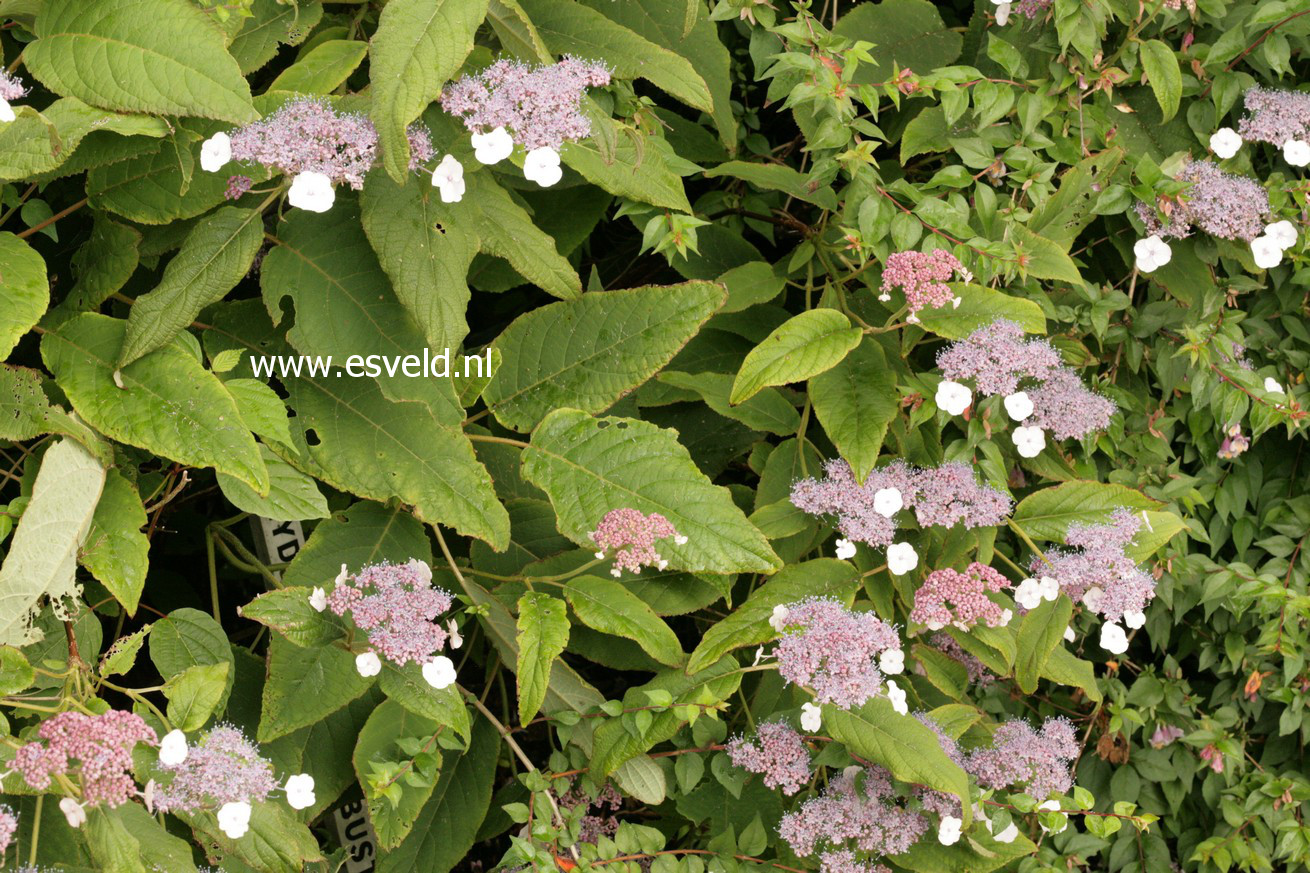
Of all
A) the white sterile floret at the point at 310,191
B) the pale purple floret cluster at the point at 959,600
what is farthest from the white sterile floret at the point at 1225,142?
the white sterile floret at the point at 310,191

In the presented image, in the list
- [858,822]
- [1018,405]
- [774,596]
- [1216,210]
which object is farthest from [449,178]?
[1216,210]

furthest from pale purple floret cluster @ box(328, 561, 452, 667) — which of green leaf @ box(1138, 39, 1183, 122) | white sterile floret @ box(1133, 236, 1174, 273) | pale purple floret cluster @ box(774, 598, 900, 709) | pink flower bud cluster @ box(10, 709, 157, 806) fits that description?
green leaf @ box(1138, 39, 1183, 122)

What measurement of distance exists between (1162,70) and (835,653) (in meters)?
1.11

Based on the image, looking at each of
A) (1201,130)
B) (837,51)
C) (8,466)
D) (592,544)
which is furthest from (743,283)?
(8,466)

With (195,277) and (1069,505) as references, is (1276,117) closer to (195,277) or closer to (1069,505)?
(1069,505)

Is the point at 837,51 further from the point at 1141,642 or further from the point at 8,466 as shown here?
the point at 8,466

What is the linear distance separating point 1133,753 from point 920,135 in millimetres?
1206

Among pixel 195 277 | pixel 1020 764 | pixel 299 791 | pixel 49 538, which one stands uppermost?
pixel 195 277

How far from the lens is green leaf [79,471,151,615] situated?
4.91ft

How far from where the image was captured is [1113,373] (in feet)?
7.04

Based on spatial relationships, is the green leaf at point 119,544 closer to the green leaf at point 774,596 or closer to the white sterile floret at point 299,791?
the white sterile floret at point 299,791

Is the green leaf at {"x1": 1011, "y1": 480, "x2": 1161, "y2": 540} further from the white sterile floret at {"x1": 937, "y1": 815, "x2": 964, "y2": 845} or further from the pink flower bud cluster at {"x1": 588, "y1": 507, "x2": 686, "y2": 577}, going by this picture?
the pink flower bud cluster at {"x1": 588, "y1": 507, "x2": 686, "y2": 577}

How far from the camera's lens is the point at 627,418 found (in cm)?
179

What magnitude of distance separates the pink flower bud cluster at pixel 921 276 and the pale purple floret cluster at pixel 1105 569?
0.41 m
